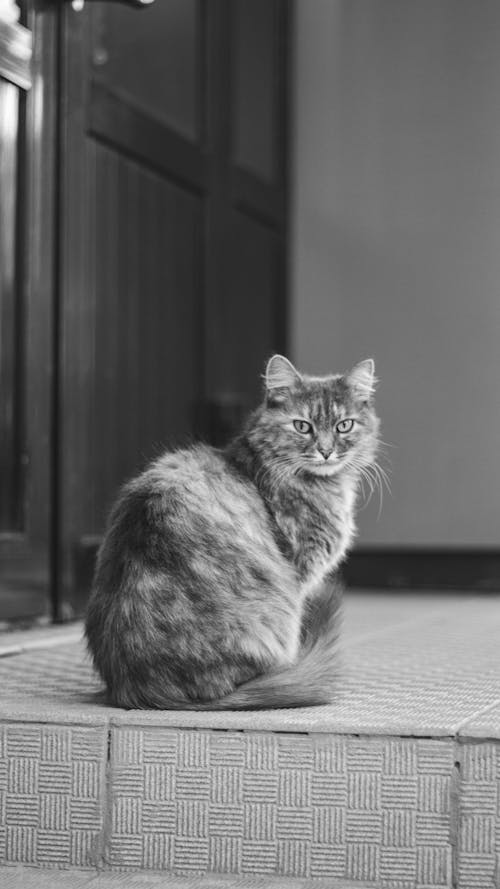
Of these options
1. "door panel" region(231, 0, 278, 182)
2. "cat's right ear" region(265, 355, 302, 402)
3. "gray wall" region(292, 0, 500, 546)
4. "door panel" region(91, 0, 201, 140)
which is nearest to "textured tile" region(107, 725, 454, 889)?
"cat's right ear" region(265, 355, 302, 402)

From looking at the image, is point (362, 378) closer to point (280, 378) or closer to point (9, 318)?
point (280, 378)

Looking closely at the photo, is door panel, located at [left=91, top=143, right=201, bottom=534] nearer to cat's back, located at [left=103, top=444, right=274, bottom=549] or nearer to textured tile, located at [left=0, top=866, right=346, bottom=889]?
cat's back, located at [left=103, top=444, right=274, bottom=549]

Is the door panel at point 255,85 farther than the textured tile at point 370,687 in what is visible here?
Yes

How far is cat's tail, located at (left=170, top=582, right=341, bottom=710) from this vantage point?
170 cm

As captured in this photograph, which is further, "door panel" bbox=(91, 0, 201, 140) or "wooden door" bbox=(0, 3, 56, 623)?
"door panel" bbox=(91, 0, 201, 140)

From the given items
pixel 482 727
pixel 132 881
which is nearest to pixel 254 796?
pixel 132 881

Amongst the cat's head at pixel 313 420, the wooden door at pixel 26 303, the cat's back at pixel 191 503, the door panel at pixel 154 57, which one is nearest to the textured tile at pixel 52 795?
the cat's back at pixel 191 503

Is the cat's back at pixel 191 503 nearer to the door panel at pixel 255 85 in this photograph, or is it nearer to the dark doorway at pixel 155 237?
the dark doorway at pixel 155 237

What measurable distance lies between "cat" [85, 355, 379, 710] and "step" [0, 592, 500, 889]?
65 millimetres

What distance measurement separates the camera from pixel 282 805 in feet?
5.18

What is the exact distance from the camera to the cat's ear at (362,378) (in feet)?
6.96

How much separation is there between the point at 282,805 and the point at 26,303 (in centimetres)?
162

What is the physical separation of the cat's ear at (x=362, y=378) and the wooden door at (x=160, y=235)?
100cm

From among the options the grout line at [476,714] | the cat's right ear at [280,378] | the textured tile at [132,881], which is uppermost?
the cat's right ear at [280,378]
